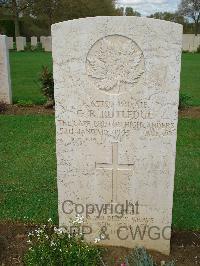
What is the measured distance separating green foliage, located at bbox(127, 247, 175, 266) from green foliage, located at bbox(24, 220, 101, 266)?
28 centimetres

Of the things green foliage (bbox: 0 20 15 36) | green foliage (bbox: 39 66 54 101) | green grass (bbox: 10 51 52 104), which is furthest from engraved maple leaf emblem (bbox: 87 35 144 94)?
green foliage (bbox: 0 20 15 36)

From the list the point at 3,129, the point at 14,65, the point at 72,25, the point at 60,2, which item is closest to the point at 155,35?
the point at 72,25

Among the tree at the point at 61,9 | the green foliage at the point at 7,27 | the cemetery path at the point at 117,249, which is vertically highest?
the tree at the point at 61,9

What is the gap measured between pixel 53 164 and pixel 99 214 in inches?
107

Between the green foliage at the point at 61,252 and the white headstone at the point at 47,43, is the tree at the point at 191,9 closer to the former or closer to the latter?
the white headstone at the point at 47,43

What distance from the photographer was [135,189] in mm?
3723

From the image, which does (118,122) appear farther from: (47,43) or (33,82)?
(47,43)

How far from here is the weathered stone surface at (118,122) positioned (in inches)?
131

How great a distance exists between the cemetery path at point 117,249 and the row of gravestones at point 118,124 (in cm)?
11

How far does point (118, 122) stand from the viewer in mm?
3531

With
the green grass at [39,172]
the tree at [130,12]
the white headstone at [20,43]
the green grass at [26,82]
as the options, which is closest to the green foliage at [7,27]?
the white headstone at [20,43]

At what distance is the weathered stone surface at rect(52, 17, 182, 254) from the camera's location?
3320mm

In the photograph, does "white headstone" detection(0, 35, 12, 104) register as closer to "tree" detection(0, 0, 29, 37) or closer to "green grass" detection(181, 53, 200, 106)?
"green grass" detection(181, 53, 200, 106)

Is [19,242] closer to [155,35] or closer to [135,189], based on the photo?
[135,189]
